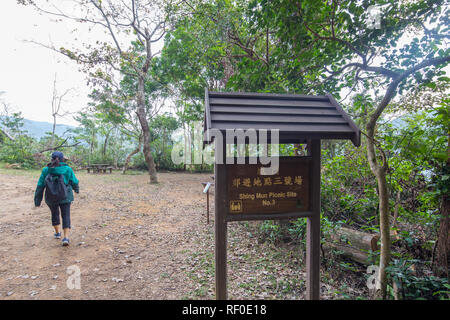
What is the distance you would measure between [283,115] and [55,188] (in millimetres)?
4464

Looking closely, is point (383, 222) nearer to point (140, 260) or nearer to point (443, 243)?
point (443, 243)

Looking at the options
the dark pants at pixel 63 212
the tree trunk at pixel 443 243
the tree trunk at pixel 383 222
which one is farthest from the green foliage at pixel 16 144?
the tree trunk at pixel 443 243

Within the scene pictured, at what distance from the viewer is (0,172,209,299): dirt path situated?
326cm

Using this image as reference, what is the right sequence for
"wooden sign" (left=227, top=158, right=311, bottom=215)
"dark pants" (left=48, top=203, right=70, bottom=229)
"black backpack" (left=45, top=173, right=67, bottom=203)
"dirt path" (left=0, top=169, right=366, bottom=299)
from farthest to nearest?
"dark pants" (left=48, top=203, right=70, bottom=229) → "black backpack" (left=45, top=173, right=67, bottom=203) → "dirt path" (left=0, top=169, right=366, bottom=299) → "wooden sign" (left=227, top=158, right=311, bottom=215)

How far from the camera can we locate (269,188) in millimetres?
2439

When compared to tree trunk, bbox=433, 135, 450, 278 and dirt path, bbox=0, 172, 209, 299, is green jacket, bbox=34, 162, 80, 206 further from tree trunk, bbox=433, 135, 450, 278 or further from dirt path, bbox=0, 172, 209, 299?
tree trunk, bbox=433, 135, 450, 278

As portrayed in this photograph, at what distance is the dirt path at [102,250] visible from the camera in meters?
3.26

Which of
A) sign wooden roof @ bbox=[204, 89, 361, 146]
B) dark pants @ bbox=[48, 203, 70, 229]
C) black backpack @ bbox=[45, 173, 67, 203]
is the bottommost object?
dark pants @ bbox=[48, 203, 70, 229]

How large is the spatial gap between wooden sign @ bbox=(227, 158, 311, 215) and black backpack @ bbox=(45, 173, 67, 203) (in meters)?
3.74

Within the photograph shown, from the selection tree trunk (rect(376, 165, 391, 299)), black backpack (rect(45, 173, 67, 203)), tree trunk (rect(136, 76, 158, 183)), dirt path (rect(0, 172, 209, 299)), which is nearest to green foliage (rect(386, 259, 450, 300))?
tree trunk (rect(376, 165, 391, 299))

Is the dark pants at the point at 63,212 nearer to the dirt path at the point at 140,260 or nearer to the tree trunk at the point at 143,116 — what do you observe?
the dirt path at the point at 140,260

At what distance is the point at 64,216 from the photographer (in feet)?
14.6

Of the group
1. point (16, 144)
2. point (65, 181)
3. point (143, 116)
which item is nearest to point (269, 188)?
point (65, 181)

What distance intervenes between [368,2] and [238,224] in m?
5.33
